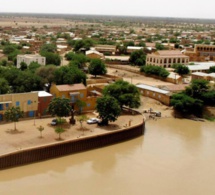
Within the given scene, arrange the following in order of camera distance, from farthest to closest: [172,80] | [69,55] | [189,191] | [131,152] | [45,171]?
[69,55], [172,80], [131,152], [45,171], [189,191]

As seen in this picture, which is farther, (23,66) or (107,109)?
(23,66)

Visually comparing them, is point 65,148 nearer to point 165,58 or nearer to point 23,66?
point 23,66

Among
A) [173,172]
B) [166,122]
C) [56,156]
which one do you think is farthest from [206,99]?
[56,156]

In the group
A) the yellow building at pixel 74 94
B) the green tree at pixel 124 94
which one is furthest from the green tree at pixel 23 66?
the green tree at pixel 124 94

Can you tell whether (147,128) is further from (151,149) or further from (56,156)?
(56,156)

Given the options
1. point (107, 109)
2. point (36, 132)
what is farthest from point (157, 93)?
point (36, 132)
